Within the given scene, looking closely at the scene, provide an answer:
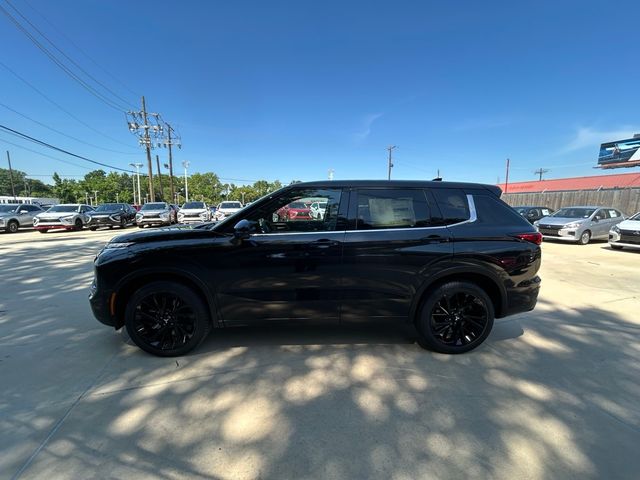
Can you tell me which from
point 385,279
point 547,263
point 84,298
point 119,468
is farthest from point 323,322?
point 547,263

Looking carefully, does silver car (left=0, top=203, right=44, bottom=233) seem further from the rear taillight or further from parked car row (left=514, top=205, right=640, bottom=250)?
parked car row (left=514, top=205, right=640, bottom=250)

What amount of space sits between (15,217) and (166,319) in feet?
75.2

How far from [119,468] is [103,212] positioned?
22.9 metres

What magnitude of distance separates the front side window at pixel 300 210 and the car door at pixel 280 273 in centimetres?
2

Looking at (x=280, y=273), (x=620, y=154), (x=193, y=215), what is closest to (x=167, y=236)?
(x=280, y=273)

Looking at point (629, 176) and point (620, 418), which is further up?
point (629, 176)

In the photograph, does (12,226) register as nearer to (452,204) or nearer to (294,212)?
(294,212)

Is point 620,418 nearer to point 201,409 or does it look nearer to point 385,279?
point 385,279

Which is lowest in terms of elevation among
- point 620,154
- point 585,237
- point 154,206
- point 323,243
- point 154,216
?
point 585,237

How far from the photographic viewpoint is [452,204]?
3.61 meters

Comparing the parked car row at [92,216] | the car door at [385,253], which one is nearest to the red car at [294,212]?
the car door at [385,253]

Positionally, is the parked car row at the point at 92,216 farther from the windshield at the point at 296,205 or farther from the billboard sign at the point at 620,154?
the billboard sign at the point at 620,154

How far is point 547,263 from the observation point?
9.05 metres

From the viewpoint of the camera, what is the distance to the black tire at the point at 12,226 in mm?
19047
